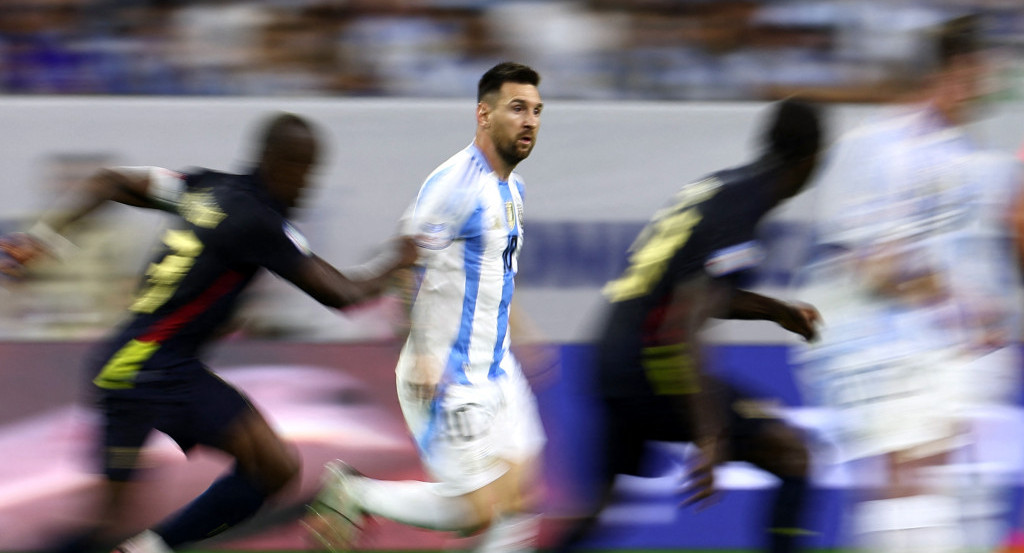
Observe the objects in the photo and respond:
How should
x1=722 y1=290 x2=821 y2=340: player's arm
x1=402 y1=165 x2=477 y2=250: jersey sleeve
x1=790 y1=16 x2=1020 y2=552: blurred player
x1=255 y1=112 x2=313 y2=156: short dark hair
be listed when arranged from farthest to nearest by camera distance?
x1=722 y1=290 x2=821 y2=340: player's arm, x1=255 y1=112 x2=313 y2=156: short dark hair, x1=402 y1=165 x2=477 y2=250: jersey sleeve, x1=790 y1=16 x2=1020 y2=552: blurred player

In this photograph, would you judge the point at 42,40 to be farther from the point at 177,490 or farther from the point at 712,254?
the point at 712,254

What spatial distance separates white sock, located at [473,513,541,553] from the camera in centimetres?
456

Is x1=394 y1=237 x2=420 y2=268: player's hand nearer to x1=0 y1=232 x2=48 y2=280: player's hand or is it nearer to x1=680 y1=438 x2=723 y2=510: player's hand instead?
x1=680 y1=438 x2=723 y2=510: player's hand

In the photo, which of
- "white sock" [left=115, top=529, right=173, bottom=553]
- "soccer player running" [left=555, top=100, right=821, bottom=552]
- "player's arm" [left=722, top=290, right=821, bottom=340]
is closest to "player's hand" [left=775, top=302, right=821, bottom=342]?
"player's arm" [left=722, top=290, right=821, bottom=340]

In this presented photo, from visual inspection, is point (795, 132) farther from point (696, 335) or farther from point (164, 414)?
point (164, 414)

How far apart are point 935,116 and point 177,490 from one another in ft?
12.2

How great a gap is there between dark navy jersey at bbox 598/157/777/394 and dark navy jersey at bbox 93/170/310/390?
3.32 feet

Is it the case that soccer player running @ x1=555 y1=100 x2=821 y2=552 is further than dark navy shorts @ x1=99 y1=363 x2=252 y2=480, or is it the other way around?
dark navy shorts @ x1=99 y1=363 x2=252 y2=480

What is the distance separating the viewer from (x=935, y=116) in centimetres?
406

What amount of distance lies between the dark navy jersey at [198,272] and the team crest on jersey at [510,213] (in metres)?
0.65

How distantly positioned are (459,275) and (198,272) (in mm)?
811

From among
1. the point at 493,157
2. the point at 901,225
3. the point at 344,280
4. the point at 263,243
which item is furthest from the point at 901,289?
the point at 263,243

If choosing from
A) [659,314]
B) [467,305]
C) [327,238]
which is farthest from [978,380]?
[327,238]

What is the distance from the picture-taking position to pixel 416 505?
4656 millimetres
